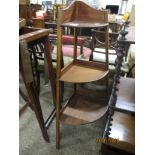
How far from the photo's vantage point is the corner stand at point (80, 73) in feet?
4.22

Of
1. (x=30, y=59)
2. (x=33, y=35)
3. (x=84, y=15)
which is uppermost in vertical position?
(x=84, y=15)

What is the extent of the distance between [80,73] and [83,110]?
0.34 metres

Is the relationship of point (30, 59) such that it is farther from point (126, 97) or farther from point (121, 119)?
point (121, 119)

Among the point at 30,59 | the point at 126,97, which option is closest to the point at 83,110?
the point at 126,97

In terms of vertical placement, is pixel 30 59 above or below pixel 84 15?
below

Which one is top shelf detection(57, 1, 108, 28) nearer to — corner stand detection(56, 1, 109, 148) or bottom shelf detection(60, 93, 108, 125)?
corner stand detection(56, 1, 109, 148)

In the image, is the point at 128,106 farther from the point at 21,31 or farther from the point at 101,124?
the point at 21,31

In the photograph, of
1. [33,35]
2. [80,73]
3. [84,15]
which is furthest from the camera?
[80,73]

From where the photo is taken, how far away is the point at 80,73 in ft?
5.01

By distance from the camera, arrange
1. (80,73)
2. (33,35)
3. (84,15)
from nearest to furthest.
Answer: (33,35)
(84,15)
(80,73)

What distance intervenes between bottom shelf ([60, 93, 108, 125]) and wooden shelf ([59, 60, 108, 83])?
33 cm

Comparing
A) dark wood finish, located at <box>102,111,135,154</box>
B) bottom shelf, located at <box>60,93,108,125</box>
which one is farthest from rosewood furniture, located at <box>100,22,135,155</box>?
bottom shelf, located at <box>60,93,108,125</box>
